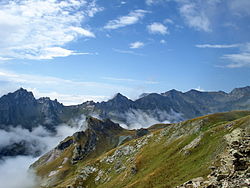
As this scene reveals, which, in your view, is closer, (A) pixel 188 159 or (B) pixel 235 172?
(B) pixel 235 172

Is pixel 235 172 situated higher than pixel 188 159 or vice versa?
pixel 235 172

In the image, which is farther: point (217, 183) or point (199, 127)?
point (199, 127)

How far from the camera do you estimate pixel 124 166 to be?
11431cm

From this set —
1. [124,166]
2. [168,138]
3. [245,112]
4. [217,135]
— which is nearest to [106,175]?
[124,166]

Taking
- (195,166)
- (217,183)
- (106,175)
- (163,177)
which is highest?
(217,183)

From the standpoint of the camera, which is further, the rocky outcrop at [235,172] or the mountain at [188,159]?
the mountain at [188,159]

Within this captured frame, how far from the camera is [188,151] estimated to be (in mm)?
75375

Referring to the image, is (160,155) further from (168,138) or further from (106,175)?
(106,175)

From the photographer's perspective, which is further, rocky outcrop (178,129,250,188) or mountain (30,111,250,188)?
mountain (30,111,250,188)

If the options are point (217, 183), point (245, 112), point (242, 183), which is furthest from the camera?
point (245, 112)

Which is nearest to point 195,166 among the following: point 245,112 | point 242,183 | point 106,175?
point 242,183

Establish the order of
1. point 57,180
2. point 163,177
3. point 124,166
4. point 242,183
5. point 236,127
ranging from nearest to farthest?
point 242,183 < point 163,177 < point 236,127 < point 124,166 < point 57,180

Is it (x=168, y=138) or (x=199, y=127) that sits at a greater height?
(x=199, y=127)

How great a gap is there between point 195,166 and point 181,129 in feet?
143
